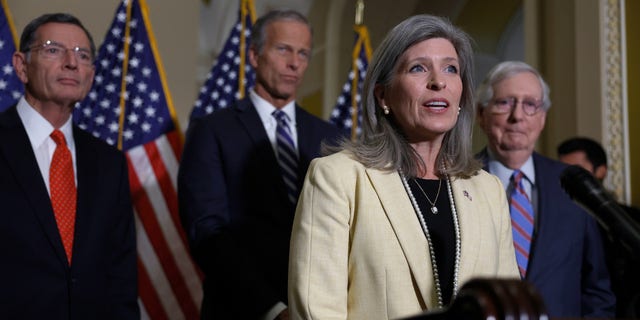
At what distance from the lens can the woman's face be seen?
86.7 inches

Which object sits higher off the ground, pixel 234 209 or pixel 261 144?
pixel 261 144

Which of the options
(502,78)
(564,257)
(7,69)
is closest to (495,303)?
(564,257)

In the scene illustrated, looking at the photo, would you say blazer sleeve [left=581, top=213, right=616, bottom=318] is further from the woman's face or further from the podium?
the podium

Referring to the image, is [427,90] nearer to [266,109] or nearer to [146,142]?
[266,109]

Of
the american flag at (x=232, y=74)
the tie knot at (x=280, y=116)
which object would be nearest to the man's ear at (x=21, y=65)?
the tie knot at (x=280, y=116)

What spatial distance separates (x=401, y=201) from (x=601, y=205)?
0.48 metres

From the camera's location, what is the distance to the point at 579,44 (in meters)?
5.88

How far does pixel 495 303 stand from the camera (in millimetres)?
933

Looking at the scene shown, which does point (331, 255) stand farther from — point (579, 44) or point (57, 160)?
point (579, 44)

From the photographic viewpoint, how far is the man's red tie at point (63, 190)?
9.86 feet

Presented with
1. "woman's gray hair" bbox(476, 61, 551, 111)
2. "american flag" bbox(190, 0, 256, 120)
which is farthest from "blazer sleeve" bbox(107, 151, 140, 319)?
"american flag" bbox(190, 0, 256, 120)

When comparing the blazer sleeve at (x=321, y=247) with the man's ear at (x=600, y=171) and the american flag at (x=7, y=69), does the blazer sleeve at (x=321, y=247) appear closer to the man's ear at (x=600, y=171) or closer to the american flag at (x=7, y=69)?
the american flag at (x=7, y=69)

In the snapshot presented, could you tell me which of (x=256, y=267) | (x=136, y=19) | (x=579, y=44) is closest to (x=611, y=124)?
(x=579, y=44)

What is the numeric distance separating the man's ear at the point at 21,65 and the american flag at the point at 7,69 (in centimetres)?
74
